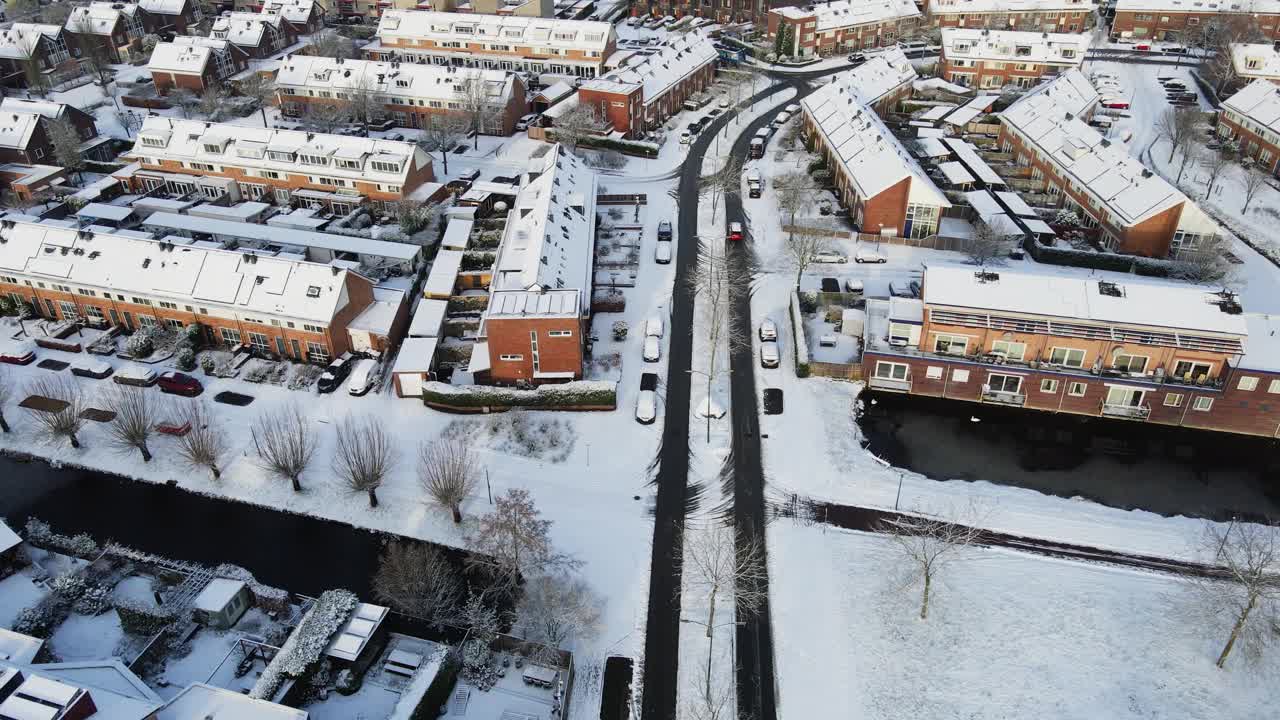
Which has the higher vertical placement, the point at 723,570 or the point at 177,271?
the point at 177,271

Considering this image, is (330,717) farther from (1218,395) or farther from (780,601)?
(1218,395)

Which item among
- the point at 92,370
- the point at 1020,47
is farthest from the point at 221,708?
the point at 1020,47

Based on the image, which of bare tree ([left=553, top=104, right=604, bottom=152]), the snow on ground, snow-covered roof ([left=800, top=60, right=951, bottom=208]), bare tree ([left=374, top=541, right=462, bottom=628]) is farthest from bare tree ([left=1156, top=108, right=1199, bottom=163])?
bare tree ([left=374, top=541, right=462, bottom=628])

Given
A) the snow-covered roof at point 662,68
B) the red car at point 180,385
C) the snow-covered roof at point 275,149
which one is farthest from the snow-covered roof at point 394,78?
the red car at point 180,385

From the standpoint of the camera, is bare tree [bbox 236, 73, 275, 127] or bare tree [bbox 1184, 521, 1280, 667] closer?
bare tree [bbox 1184, 521, 1280, 667]

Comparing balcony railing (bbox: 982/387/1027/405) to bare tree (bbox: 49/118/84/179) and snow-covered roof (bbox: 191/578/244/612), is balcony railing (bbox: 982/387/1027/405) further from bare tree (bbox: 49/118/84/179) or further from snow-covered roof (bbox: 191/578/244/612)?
bare tree (bbox: 49/118/84/179)

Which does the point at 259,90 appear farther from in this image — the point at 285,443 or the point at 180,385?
the point at 285,443

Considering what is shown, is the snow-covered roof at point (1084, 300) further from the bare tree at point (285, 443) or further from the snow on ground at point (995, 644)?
the bare tree at point (285, 443)
